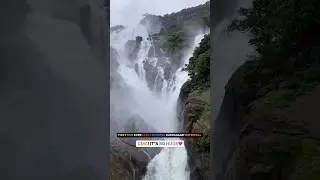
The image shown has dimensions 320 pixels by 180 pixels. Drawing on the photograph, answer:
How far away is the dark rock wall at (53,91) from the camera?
4961mm

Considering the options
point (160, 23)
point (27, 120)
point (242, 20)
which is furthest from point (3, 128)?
point (242, 20)

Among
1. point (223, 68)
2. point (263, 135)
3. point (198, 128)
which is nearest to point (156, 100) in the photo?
point (198, 128)

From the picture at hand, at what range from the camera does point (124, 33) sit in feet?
17.0

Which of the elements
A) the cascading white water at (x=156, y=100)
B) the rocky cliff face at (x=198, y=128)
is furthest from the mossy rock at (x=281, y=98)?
the cascading white water at (x=156, y=100)

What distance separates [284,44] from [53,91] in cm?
242

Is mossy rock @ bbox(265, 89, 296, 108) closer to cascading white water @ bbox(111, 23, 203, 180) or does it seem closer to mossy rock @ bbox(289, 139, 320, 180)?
mossy rock @ bbox(289, 139, 320, 180)

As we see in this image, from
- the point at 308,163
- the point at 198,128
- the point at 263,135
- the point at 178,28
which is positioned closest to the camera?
the point at 308,163

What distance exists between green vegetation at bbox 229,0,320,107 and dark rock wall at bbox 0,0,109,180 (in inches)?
61.7

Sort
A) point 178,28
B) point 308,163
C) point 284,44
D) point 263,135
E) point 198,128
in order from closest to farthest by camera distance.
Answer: point 308,163
point 263,135
point 284,44
point 198,128
point 178,28

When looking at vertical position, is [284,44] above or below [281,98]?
above

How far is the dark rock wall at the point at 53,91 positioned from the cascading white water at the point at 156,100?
26 centimetres

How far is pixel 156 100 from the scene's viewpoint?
5.27 m

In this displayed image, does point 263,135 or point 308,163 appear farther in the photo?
point 263,135

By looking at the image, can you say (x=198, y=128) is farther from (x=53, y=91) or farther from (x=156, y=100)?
(x=53, y=91)
